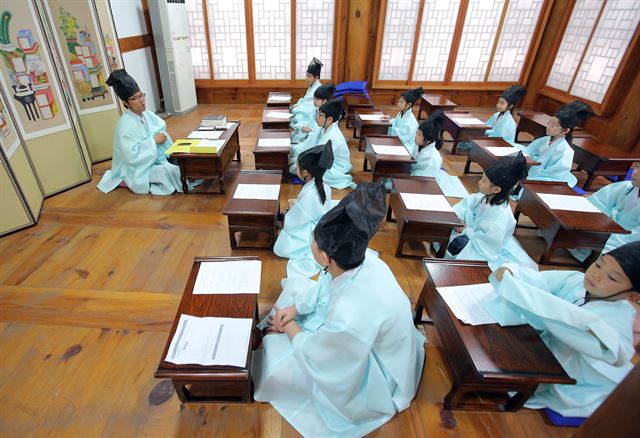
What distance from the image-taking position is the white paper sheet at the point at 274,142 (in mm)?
4133

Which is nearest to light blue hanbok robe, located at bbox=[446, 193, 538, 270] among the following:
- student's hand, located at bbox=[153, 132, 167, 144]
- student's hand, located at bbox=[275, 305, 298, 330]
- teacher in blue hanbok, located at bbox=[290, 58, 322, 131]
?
student's hand, located at bbox=[275, 305, 298, 330]

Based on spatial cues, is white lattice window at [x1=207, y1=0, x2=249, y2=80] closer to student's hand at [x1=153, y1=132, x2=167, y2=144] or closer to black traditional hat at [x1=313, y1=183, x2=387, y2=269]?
student's hand at [x1=153, y1=132, x2=167, y2=144]

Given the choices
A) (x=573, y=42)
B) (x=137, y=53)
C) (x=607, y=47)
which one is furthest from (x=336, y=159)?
(x=573, y=42)

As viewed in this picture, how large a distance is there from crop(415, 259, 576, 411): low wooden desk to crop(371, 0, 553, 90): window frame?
6.57 m

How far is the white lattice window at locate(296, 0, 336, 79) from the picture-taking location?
6.89 metres

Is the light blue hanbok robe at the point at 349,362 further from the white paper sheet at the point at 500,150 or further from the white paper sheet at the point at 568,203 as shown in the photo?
the white paper sheet at the point at 500,150

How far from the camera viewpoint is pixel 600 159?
412cm

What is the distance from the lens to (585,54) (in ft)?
20.1

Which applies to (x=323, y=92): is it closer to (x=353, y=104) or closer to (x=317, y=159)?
(x=353, y=104)

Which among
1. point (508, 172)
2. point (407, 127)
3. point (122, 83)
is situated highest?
point (122, 83)

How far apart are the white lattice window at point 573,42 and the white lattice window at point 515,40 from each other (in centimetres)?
68

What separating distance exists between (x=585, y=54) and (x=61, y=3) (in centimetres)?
826

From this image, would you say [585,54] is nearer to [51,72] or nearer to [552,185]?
[552,185]

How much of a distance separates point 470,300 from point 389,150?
2557 mm
